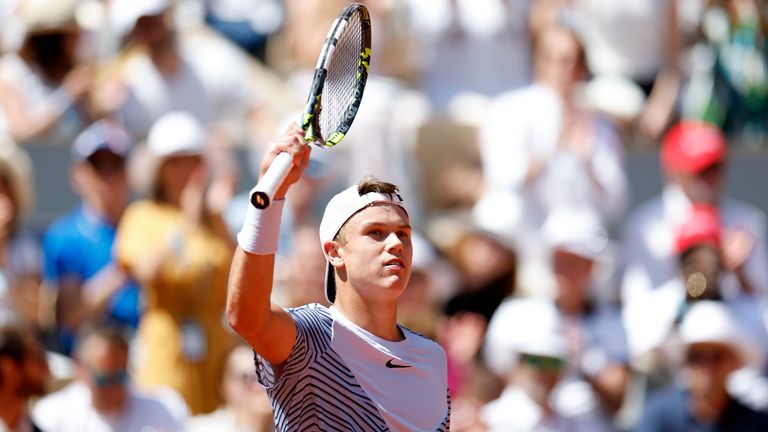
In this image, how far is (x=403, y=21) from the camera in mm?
9211

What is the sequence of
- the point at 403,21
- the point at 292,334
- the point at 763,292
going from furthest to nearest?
the point at 403,21 → the point at 763,292 → the point at 292,334

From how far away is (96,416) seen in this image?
267 inches

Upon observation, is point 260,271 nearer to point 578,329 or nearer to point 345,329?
point 345,329

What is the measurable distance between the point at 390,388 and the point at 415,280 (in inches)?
121

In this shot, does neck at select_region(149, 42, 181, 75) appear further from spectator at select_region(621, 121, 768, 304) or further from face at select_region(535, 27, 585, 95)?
spectator at select_region(621, 121, 768, 304)

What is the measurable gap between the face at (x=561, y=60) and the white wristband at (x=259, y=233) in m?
4.56

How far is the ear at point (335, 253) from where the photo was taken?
452 centimetres

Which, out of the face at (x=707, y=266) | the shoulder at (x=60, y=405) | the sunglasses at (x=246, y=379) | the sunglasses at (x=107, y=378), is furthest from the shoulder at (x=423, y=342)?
the face at (x=707, y=266)

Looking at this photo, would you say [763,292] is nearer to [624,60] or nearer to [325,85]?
[624,60]

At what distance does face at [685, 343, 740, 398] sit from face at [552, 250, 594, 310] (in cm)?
64

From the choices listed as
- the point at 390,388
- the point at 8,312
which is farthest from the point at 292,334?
the point at 8,312

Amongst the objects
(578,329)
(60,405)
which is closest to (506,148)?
(578,329)

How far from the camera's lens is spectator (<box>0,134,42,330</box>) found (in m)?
7.59

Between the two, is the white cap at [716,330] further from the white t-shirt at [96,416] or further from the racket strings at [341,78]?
the racket strings at [341,78]
